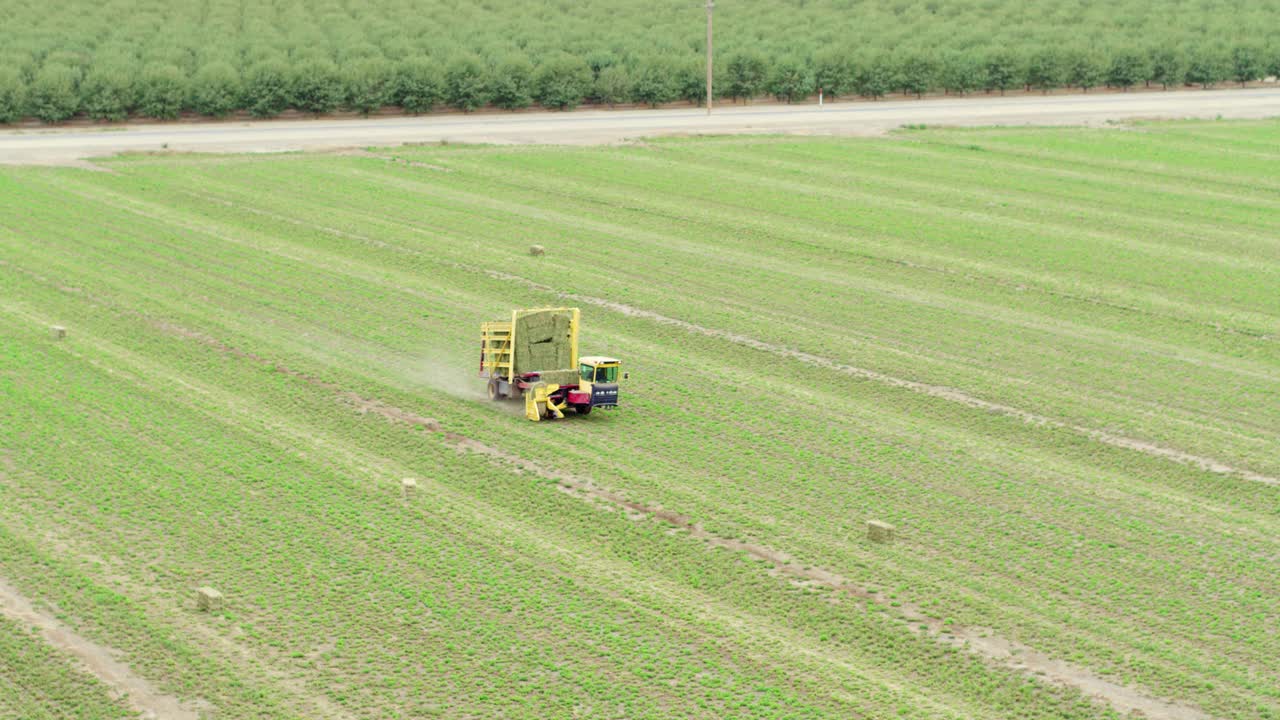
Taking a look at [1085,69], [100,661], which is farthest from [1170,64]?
[100,661]

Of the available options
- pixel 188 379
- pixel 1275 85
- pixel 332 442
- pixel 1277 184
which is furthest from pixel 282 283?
pixel 1275 85

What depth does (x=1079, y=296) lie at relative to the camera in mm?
35312

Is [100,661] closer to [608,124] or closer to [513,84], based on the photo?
[608,124]

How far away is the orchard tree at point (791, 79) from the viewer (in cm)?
7819

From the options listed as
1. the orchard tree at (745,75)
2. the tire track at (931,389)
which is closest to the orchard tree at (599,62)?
the orchard tree at (745,75)

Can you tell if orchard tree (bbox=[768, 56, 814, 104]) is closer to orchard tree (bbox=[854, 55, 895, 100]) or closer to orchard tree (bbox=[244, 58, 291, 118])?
orchard tree (bbox=[854, 55, 895, 100])

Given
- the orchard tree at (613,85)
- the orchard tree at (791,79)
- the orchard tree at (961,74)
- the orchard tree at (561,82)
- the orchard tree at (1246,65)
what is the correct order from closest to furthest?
the orchard tree at (561,82) → the orchard tree at (613,85) → the orchard tree at (791,79) → the orchard tree at (961,74) → the orchard tree at (1246,65)

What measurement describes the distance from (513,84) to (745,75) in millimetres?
11967

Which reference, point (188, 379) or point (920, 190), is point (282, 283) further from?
point (920, 190)

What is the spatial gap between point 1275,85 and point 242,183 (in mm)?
60327

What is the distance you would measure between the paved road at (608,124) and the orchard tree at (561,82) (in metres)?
1.01

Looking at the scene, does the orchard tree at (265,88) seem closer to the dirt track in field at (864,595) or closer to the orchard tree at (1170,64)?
the orchard tree at (1170,64)

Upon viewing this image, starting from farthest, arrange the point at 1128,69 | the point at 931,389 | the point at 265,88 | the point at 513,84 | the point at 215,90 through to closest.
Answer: the point at 1128,69 → the point at 513,84 → the point at 265,88 → the point at 215,90 → the point at 931,389

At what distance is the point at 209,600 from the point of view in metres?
17.8
